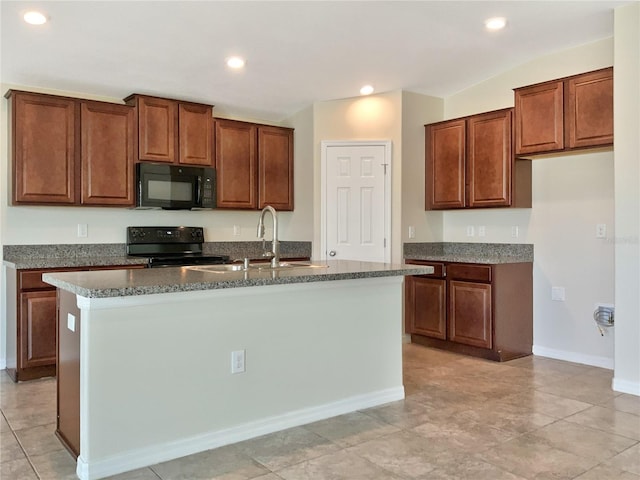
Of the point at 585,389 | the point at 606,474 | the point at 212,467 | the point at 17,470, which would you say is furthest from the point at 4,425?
the point at 585,389

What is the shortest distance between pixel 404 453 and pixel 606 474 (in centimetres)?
89

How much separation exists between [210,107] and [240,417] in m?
3.18

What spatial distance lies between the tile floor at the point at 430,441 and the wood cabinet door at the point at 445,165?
2.01 meters

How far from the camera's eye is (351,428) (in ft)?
9.57

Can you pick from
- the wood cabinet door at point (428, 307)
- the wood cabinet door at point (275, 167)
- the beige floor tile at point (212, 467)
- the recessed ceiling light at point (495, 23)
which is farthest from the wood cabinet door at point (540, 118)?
the beige floor tile at point (212, 467)

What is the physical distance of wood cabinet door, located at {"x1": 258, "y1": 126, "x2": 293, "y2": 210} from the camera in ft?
17.9

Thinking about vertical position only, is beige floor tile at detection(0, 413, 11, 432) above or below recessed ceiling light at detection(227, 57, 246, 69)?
below

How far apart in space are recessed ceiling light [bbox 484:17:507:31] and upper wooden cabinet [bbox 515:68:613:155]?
2.14 ft

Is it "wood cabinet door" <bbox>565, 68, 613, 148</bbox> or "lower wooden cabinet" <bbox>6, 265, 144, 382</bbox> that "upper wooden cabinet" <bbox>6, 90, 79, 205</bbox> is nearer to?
"lower wooden cabinet" <bbox>6, 265, 144, 382</bbox>

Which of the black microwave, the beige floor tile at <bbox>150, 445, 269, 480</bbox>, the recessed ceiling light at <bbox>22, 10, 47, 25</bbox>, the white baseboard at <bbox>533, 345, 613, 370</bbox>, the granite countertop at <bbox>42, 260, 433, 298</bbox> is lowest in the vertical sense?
the beige floor tile at <bbox>150, 445, 269, 480</bbox>

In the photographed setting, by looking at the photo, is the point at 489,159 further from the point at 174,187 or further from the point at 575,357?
the point at 174,187

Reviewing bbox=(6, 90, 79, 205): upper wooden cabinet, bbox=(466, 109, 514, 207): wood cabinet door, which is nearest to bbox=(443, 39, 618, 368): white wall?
bbox=(466, 109, 514, 207): wood cabinet door

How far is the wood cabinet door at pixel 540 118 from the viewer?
4148 mm

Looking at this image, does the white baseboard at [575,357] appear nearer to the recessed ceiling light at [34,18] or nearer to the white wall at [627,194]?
the white wall at [627,194]
